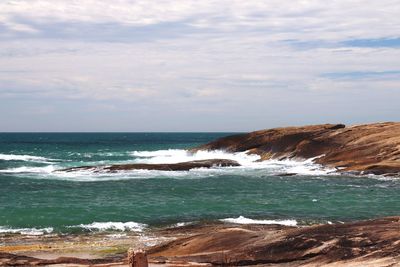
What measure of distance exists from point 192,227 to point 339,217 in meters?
8.08

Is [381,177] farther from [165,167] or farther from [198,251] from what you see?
[198,251]

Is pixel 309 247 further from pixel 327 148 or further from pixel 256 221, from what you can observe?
pixel 327 148

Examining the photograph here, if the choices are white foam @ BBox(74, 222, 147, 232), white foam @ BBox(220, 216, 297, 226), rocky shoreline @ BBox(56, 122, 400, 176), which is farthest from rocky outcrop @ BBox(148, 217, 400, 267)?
rocky shoreline @ BBox(56, 122, 400, 176)

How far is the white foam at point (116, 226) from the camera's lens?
2612cm

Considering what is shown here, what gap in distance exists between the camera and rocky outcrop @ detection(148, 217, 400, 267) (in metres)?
12.6

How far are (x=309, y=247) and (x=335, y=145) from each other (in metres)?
48.8

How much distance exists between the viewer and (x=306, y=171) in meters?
53.3

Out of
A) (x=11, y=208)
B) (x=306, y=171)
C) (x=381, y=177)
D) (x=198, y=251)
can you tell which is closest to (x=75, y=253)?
(x=198, y=251)

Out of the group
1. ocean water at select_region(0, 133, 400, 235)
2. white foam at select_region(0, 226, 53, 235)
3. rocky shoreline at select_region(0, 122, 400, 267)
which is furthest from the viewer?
ocean water at select_region(0, 133, 400, 235)

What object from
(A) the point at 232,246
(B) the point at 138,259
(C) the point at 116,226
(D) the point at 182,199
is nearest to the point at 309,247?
(A) the point at 232,246

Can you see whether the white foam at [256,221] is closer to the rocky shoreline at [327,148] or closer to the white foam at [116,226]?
the white foam at [116,226]

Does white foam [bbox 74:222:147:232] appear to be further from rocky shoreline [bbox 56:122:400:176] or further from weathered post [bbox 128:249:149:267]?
rocky shoreline [bbox 56:122:400:176]

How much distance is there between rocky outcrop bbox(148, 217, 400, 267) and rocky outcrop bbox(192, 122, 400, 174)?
116ft

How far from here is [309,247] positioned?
13.7 meters
